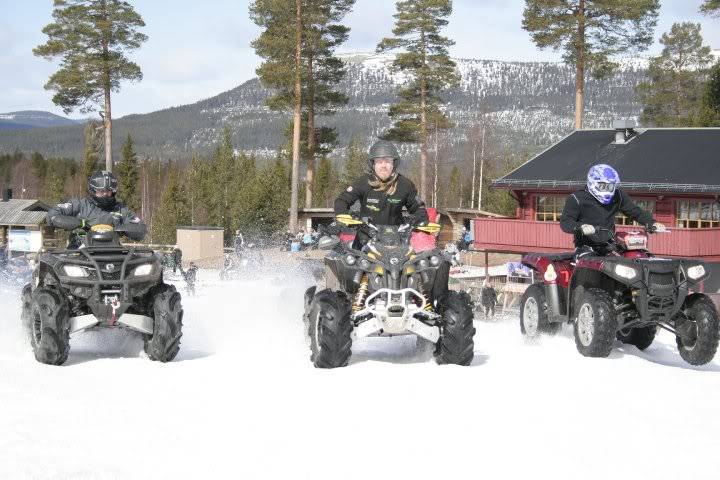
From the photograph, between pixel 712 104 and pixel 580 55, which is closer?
pixel 580 55

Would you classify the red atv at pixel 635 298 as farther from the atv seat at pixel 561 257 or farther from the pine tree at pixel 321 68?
the pine tree at pixel 321 68

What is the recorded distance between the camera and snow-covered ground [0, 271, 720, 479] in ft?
17.9

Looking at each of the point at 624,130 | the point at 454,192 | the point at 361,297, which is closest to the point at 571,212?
the point at 361,297

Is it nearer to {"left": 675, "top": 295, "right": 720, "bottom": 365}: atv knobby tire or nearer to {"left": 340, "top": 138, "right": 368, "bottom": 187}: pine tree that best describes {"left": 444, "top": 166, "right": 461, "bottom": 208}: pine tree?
{"left": 340, "top": 138, "right": 368, "bottom": 187}: pine tree

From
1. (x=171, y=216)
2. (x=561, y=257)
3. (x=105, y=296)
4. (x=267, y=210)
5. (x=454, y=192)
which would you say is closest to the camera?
(x=105, y=296)

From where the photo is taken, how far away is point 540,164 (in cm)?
4828

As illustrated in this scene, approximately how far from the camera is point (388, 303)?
9.23 m

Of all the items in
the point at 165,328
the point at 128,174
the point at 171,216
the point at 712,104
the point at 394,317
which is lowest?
the point at 171,216

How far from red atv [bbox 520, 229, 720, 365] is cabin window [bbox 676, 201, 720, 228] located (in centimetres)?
3375

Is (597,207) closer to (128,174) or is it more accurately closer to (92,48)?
(92,48)

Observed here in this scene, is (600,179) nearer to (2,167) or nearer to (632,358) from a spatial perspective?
(632,358)

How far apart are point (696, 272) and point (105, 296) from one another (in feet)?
19.6

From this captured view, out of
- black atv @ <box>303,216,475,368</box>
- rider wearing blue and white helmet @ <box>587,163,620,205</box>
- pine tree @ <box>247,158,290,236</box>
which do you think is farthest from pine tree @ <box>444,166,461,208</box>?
black atv @ <box>303,216,475,368</box>

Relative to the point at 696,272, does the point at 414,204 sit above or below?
above
